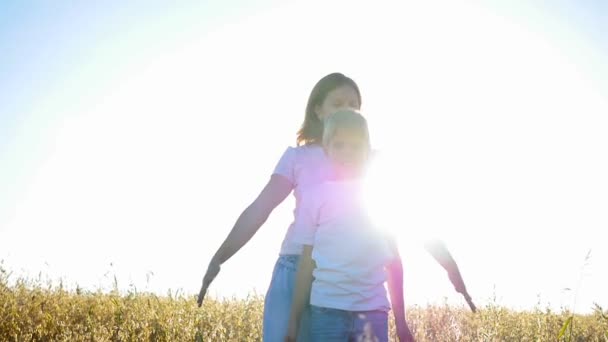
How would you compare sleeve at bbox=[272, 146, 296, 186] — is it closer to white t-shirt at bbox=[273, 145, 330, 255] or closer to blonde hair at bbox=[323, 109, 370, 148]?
white t-shirt at bbox=[273, 145, 330, 255]

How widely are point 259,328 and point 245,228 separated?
3024 millimetres

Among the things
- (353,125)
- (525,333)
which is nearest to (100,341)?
(353,125)

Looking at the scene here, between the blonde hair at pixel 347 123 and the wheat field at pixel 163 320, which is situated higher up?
the blonde hair at pixel 347 123

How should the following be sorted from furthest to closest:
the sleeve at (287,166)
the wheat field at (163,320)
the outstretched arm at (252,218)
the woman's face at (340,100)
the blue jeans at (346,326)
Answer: the wheat field at (163,320) < the woman's face at (340,100) < the sleeve at (287,166) < the outstretched arm at (252,218) < the blue jeans at (346,326)

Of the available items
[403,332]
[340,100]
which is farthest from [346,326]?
[340,100]

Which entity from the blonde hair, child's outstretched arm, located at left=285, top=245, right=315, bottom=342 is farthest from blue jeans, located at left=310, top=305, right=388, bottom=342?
the blonde hair

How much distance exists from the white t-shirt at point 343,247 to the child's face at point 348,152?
0.35 feet

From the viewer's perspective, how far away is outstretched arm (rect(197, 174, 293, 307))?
3.37 meters

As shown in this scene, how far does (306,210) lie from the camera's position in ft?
10.8

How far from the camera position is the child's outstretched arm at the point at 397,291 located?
11.1 feet

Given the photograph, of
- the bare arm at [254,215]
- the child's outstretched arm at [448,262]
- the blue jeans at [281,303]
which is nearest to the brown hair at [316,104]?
the bare arm at [254,215]

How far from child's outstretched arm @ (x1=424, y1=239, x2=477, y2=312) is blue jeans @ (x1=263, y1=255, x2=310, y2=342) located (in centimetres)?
90

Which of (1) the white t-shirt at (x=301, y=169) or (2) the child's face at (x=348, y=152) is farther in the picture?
(1) the white t-shirt at (x=301, y=169)

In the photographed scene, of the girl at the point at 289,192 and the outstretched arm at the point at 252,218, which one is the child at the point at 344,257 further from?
the outstretched arm at the point at 252,218
